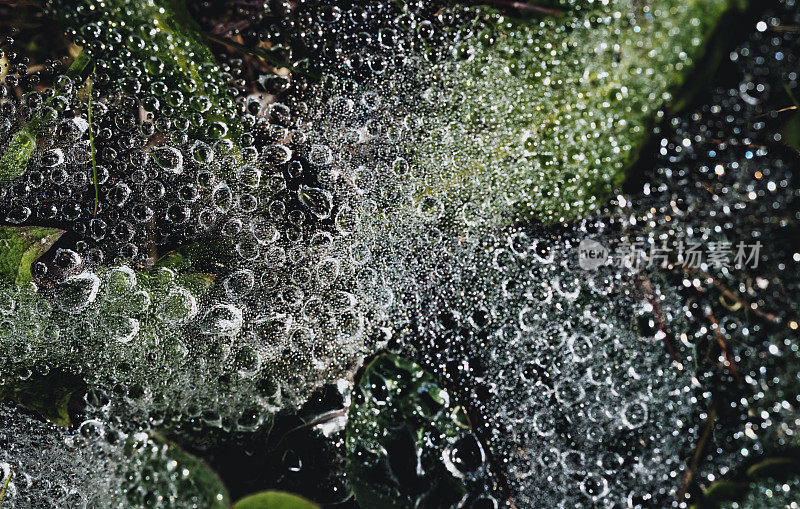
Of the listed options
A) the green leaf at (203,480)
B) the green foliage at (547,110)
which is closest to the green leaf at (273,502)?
the green leaf at (203,480)

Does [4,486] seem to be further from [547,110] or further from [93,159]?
[547,110]

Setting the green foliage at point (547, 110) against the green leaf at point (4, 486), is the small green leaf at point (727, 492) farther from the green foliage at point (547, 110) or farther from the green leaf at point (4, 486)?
the green leaf at point (4, 486)

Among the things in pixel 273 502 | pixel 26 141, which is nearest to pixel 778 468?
pixel 273 502

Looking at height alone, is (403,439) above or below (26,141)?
below

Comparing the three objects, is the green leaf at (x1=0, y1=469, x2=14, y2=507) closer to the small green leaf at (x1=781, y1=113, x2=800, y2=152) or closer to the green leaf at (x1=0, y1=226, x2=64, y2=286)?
the green leaf at (x1=0, y1=226, x2=64, y2=286)

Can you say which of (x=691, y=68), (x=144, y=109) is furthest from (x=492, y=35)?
(x=144, y=109)

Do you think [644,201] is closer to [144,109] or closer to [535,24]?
[535,24]

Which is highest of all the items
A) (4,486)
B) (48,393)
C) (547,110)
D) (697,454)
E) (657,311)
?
(547,110)

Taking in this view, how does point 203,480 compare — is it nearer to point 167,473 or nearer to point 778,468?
point 167,473
